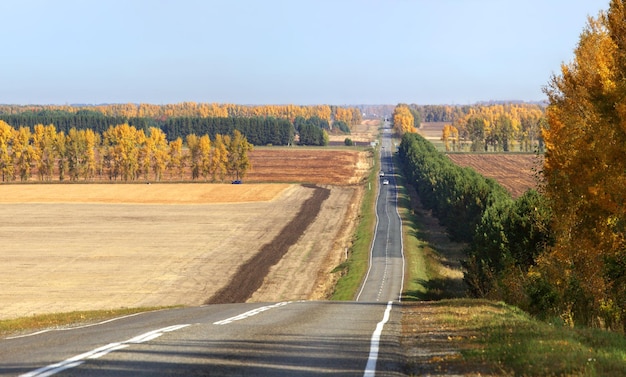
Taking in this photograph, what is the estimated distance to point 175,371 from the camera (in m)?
11.9

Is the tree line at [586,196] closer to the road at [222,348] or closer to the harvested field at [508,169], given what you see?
the road at [222,348]

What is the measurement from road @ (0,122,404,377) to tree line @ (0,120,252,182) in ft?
464

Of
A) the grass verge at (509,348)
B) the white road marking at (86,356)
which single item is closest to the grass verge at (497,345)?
the grass verge at (509,348)

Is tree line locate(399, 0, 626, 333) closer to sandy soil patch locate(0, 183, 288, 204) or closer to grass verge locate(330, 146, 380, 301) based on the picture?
grass verge locate(330, 146, 380, 301)

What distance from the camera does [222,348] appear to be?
47.7 feet

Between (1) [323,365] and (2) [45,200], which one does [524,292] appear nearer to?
(1) [323,365]

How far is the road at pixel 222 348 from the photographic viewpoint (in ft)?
39.9

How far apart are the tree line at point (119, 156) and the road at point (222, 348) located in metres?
141

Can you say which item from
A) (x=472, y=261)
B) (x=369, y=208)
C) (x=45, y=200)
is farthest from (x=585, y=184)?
(x=45, y=200)

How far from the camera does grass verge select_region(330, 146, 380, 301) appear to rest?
174ft

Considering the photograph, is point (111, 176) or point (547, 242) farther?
point (111, 176)

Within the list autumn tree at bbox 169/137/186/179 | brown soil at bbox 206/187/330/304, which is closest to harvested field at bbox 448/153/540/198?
brown soil at bbox 206/187/330/304

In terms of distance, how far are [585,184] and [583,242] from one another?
7.06 ft

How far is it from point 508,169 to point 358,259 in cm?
10533
